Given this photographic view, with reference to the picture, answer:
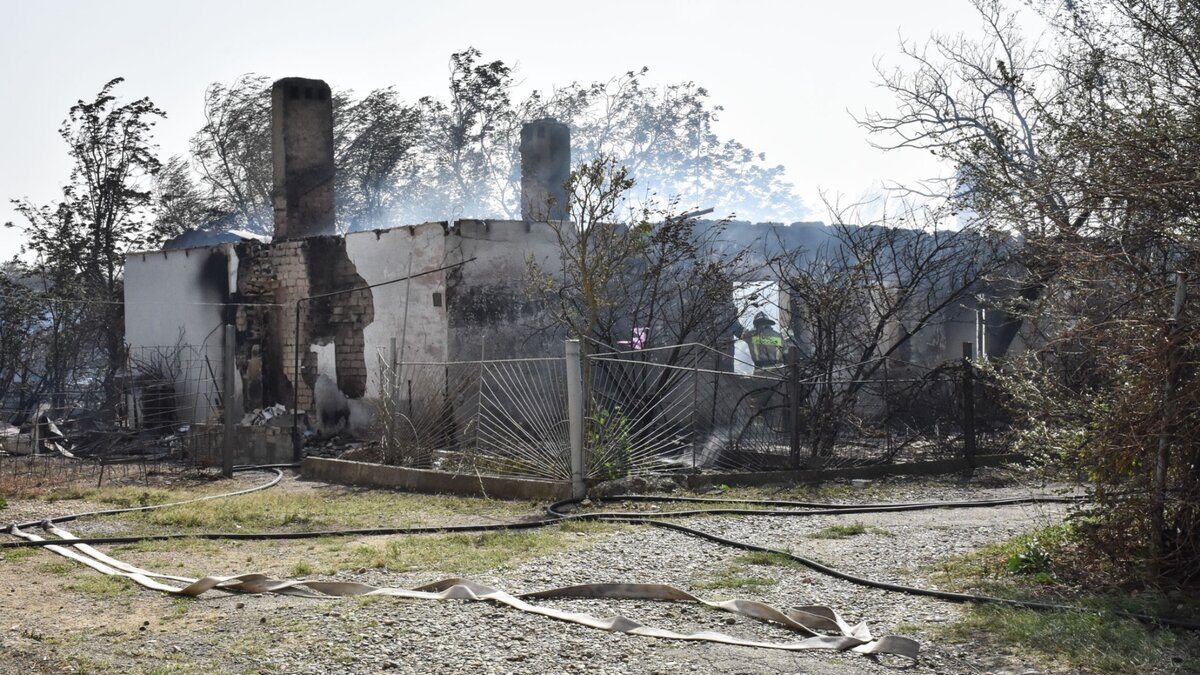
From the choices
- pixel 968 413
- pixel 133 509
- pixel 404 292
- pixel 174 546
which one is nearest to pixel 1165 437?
pixel 174 546

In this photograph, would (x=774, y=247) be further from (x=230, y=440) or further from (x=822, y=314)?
(x=230, y=440)

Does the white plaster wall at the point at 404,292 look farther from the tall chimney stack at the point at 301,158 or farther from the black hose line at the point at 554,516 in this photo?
the black hose line at the point at 554,516

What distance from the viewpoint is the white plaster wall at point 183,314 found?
2008 centimetres

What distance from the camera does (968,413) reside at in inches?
516

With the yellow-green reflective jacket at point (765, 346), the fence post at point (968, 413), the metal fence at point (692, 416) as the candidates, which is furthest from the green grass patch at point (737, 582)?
the yellow-green reflective jacket at point (765, 346)

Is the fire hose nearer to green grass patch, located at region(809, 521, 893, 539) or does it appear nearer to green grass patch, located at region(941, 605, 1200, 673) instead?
green grass patch, located at region(941, 605, 1200, 673)

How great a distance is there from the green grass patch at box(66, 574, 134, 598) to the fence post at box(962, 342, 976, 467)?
30.6ft

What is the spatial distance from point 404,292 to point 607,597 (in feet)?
39.2

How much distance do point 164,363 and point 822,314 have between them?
12694 mm

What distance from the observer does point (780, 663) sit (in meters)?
4.87

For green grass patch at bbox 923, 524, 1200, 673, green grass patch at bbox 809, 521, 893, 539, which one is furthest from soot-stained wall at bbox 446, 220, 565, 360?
green grass patch at bbox 923, 524, 1200, 673

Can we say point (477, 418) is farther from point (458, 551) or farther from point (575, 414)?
point (458, 551)

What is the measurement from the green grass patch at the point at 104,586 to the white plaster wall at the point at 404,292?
9.74 meters

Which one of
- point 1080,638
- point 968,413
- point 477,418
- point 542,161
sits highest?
→ point 542,161
